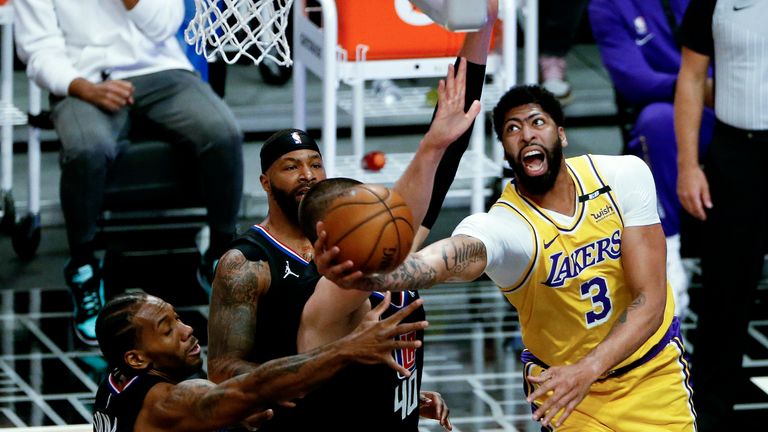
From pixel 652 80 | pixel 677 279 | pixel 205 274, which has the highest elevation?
pixel 652 80

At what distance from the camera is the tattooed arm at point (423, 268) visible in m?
3.62

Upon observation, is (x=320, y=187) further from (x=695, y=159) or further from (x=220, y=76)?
(x=220, y=76)

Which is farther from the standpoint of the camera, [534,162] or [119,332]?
[534,162]

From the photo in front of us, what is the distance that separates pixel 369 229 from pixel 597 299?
135cm

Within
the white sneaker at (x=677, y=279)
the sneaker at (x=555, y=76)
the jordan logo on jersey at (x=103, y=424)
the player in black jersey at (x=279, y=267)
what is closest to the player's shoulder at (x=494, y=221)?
the player in black jersey at (x=279, y=267)

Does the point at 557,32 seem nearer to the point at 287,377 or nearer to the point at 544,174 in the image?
the point at 544,174

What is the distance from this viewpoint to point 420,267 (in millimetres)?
4070

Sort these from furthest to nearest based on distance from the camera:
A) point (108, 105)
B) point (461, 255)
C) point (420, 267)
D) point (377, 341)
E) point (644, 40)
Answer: point (644, 40) → point (108, 105) → point (461, 255) → point (420, 267) → point (377, 341)

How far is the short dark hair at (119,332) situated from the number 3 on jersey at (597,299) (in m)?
1.43

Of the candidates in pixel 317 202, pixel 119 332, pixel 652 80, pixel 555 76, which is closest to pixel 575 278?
pixel 317 202

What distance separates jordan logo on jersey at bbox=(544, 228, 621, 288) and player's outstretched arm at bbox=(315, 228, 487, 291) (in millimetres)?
368

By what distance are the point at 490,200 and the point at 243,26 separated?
3118 mm

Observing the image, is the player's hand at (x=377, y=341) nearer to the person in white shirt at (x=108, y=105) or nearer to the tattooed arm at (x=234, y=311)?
the tattooed arm at (x=234, y=311)

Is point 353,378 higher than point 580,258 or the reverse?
the reverse
